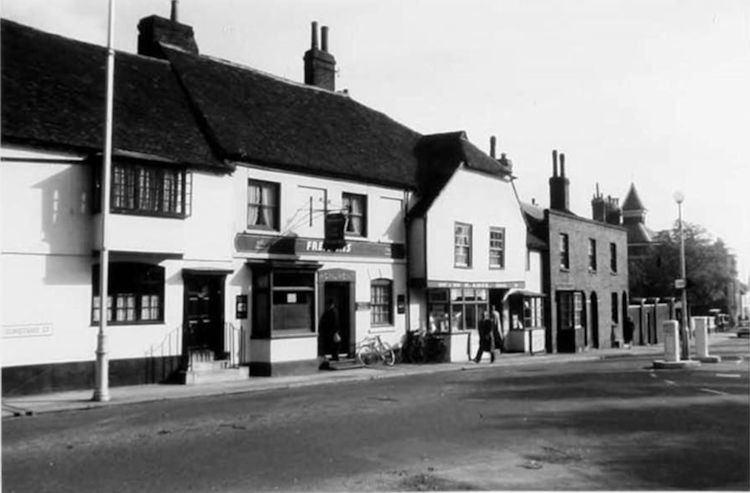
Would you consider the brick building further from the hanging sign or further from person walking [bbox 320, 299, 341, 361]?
the hanging sign

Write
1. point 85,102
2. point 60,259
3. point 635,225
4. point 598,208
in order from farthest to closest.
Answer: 1. point 635,225
2. point 598,208
3. point 85,102
4. point 60,259

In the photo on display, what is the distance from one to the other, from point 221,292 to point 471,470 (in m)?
12.1

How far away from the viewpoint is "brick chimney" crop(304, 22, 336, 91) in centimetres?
2789

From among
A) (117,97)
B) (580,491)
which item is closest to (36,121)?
(117,97)

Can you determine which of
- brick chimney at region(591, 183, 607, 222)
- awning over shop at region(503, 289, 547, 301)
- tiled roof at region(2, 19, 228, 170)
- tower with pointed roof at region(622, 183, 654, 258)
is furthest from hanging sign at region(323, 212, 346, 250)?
tower with pointed roof at region(622, 183, 654, 258)

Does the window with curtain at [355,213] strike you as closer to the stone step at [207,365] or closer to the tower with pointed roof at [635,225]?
the stone step at [207,365]

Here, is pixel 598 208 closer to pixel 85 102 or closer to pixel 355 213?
pixel 355 213

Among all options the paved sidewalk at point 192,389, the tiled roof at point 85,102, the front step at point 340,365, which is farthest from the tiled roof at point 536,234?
the tiled roof at point 85,102

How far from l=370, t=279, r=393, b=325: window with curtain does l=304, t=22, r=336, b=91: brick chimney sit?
8595 mm

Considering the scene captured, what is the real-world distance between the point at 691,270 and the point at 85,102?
50758 millimetres

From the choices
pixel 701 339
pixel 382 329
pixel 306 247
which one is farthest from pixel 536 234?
pixel 306 247

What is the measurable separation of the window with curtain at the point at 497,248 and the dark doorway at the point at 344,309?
26.6ft

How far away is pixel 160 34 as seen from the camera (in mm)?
22531

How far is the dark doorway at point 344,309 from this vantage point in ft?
75.2
